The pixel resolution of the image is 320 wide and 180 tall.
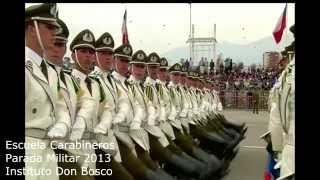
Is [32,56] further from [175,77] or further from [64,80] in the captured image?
[175,77]

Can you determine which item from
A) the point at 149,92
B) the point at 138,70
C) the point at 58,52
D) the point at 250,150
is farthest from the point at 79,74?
the point at 250,150

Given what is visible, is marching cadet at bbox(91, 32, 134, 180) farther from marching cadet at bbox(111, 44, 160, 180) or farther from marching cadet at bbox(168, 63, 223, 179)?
marching cadet at bbox(168, 63, 223, 179)

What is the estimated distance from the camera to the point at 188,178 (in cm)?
355

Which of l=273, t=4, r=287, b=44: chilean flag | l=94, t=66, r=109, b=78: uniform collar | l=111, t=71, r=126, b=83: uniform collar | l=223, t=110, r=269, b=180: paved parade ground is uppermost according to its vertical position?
l=273, t=4, r=287, b=44: chilean flag

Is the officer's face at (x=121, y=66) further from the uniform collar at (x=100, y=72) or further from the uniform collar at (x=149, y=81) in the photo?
the uniform collar at (x=149, y=81)

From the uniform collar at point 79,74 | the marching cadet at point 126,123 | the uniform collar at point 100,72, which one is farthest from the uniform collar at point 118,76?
the uniform collar at point 79,74

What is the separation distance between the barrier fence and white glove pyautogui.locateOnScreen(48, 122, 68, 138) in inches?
80.4

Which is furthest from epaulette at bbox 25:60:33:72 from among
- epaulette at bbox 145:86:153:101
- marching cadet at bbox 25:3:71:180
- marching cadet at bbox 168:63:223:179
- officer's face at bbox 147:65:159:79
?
marching cadet at bbox 168:63:223:179

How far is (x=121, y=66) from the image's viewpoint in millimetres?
3516

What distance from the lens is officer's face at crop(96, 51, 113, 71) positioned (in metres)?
3.25

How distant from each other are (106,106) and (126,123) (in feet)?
0.87
